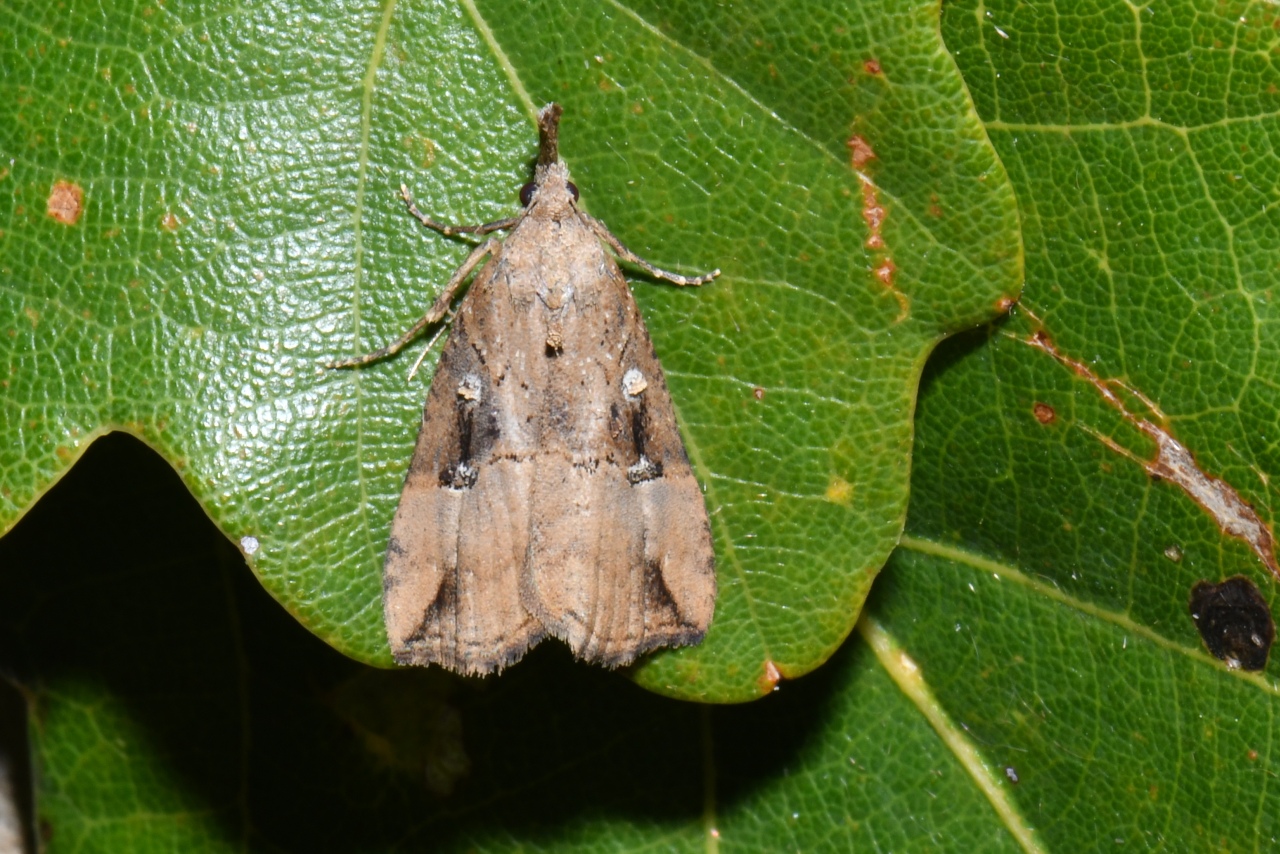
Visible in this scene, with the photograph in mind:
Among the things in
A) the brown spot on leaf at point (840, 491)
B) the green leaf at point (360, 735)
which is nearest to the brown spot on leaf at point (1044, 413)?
the brown spot on leaf at point (840, 491)

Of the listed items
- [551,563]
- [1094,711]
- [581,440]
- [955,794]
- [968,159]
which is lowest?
[955,794]

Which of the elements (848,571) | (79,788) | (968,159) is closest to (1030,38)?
(968,159)

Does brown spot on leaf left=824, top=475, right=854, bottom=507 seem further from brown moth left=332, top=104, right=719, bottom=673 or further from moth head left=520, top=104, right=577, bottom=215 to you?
moth head left=520, top=104, right=577, bottom=215

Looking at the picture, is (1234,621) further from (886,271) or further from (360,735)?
(360,735)

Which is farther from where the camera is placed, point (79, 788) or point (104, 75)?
point (79, 788)

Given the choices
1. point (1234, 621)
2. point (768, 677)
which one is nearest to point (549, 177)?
point (768, 677)

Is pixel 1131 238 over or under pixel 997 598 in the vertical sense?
over

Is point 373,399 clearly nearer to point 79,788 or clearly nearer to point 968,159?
point 968,159
